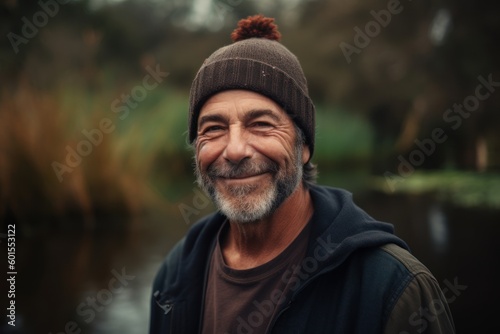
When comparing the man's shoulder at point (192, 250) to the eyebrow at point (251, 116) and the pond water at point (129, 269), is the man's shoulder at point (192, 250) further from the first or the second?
the pond water at point (129, 269)

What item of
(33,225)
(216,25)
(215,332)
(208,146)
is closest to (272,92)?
(208,146)

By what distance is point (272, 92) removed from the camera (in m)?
1.96

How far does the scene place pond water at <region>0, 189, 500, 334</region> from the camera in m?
4.10

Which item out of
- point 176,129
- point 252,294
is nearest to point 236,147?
point 252,294

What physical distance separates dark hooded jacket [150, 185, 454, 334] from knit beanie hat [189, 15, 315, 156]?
380 mm

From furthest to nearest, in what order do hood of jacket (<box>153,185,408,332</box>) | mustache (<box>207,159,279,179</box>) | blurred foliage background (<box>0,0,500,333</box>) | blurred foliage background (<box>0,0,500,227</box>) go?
blurred foliage background (<box>0,0,500,227</box>) → blurred foliage background (<box>0,0,500,333</box>) → mustache (<box>207,159,279,179</box>) → hood of jacket (<box>153,185,408,332</box>)

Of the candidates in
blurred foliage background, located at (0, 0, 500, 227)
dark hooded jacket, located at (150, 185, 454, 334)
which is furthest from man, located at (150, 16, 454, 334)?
blurred foliage background, located at (0, 0, 500, 227)

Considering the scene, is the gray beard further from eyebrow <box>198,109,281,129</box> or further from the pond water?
the pond water

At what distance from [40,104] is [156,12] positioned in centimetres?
866

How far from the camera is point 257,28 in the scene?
2.14 metres

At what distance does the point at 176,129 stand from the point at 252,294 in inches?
298

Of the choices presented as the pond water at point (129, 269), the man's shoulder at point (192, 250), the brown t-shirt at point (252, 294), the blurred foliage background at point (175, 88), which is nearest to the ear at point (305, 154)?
the brown t-shirt at point (252, 294)

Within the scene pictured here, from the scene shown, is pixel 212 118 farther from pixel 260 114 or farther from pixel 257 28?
pixel 257 28

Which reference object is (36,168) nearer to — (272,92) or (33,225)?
(33,225)
